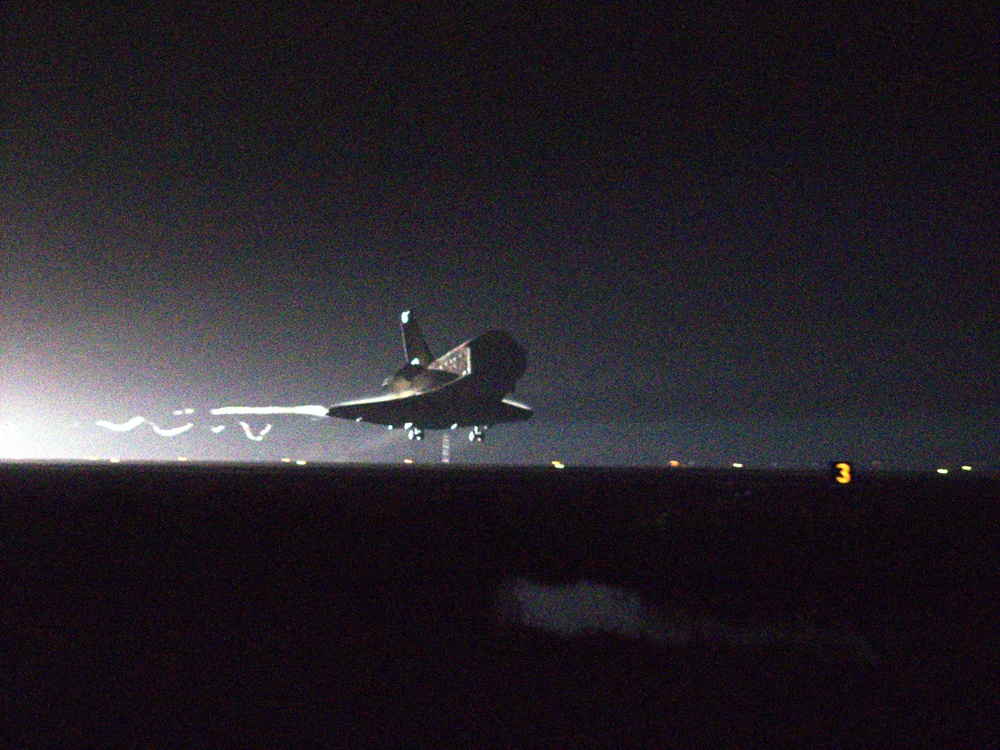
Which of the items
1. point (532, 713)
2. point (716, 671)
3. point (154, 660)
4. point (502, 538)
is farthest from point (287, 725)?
point (502, 538)

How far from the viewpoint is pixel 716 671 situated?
13.9m

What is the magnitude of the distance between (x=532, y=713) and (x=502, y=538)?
16398 mm

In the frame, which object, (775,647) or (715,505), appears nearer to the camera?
(775,647)

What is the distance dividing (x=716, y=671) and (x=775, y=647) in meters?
2.08

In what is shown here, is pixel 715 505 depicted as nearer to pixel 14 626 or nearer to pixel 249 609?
pixel 249 609

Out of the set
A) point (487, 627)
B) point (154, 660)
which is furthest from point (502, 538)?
point (154, 660)

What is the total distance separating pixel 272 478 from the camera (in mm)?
59656

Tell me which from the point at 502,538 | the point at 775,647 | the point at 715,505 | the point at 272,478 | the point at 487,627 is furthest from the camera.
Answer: the point at 272,478

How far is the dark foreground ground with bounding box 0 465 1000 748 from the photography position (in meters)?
11.0

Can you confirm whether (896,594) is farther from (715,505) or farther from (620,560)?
(715,505)

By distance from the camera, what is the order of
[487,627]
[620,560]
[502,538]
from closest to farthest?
[487,627] → [620,560] → [502,538]

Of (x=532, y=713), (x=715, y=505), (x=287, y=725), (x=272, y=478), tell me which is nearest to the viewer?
(x=287, y=725)

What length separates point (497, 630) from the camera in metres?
16.2

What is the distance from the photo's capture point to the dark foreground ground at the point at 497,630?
435 inches
